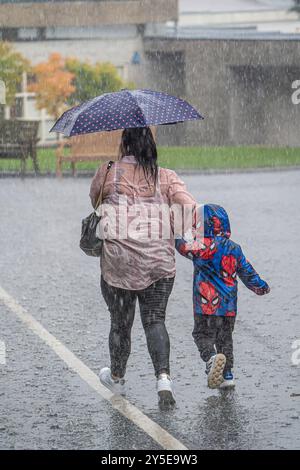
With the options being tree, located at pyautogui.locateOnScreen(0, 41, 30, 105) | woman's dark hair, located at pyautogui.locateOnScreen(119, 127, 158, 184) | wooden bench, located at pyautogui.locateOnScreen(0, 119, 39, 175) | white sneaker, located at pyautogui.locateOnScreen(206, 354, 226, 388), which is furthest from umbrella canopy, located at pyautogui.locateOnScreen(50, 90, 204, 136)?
tree, located at pyautogui.locateOnScreen(0, 41, 30, 105)

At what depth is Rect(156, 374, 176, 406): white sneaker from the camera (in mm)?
6801

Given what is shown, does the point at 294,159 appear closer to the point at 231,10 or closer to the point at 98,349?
the point at 98,349

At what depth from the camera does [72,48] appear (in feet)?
138

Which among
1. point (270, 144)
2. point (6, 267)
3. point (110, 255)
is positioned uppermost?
point (110, 255)

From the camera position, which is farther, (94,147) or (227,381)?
(94,147)

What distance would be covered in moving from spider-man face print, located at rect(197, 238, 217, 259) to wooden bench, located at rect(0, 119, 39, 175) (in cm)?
1836

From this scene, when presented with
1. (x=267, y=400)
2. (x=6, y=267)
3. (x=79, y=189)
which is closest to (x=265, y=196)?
(x=79, y=189)

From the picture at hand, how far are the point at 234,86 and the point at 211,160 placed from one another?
13824 millimetres

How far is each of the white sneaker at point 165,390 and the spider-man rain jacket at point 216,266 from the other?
0.50 meters

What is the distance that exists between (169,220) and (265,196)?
43.7 feet

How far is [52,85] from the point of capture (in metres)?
37.2

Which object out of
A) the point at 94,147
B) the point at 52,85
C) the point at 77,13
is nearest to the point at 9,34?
the point at 77,13

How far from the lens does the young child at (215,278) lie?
7066mm

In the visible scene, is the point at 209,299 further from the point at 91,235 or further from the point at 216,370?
the point at 91,235
